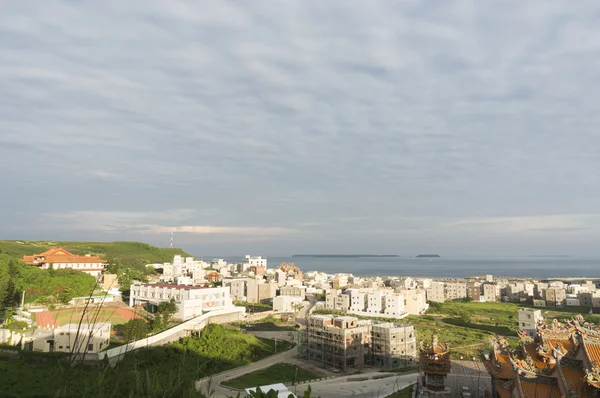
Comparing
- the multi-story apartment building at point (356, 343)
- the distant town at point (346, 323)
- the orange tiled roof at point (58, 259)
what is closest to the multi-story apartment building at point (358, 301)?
the distant town at point (346, 323)

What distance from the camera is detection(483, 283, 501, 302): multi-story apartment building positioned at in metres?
57.1

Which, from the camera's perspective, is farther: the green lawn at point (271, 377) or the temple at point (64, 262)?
the temple at point (64, 262)

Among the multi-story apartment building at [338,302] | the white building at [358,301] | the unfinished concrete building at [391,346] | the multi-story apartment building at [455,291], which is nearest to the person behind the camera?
the unfinished concrete building at [391,346]

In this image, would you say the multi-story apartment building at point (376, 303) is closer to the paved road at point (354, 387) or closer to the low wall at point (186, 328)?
the low wall at point (186, 328)

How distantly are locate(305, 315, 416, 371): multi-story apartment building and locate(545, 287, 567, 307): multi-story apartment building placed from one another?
34503 millimetres

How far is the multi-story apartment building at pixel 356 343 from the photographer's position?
25.0 meters

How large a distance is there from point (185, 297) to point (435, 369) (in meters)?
22.0

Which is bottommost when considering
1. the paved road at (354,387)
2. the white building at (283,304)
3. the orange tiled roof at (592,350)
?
the paved road at (354,387)

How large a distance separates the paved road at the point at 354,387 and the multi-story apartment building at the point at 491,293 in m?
39.6

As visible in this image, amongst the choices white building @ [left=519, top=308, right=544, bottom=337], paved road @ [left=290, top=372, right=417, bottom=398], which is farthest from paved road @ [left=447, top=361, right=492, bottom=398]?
white building @ [left=519, top=308, right=544, bottom=337]

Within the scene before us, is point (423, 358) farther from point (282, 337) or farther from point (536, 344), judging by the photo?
point (282, 337)

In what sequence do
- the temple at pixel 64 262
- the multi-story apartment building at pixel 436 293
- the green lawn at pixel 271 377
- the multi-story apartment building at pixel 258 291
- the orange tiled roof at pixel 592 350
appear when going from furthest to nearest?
the multi-story apartment building at pixel 436 293
the multi-story apartment building at pixel 258 291
the temple at pixel 64 262
the green lawn at pixel 271 377
the orange tiled roof at pixel 592 350

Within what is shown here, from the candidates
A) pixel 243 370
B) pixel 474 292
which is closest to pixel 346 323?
pixel 243 370

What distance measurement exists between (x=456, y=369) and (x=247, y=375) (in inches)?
461
